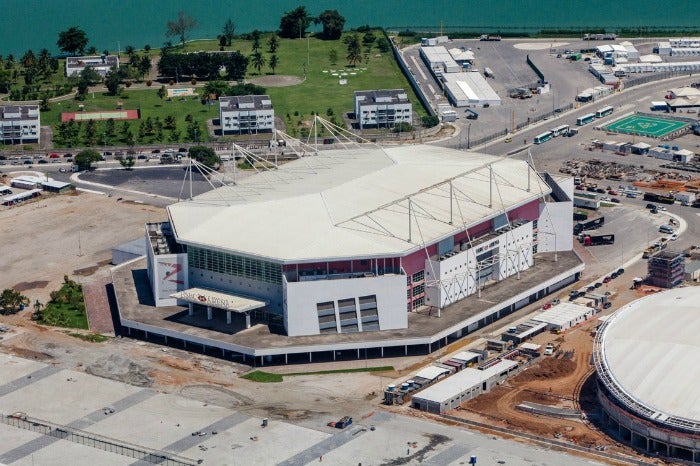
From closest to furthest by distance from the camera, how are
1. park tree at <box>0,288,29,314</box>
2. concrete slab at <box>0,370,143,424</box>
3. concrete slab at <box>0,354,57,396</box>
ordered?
concrete slab at <box>0,370,143,424</box> < concrete slab at <box>0,354,57,396</box> < park tree at <box>0,288,29,314</box>

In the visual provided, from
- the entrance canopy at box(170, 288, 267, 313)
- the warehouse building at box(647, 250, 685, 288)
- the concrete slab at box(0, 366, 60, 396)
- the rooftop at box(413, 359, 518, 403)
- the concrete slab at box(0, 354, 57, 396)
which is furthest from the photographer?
the warehouse building at box(647, 250, 685, 288)

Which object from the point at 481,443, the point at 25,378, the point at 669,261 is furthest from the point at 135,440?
the point at 669,261

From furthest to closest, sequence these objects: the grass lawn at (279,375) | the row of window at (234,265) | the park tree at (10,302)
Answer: the park tree at (10,302) → the row of window at (234,265) → the grass lawn at (279,375)

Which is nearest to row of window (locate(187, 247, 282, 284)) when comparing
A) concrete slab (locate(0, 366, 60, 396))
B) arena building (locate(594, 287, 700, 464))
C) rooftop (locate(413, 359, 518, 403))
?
concrete slab (locate(0, 366, 60, 396))

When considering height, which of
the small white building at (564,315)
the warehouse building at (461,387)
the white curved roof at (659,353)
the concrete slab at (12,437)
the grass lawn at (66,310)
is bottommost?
the concrete slab at (12,437)

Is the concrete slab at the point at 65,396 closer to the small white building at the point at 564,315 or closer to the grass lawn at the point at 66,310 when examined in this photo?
the grass lawn at the point at 66,310

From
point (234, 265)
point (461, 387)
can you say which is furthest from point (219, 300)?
point (461, 387)

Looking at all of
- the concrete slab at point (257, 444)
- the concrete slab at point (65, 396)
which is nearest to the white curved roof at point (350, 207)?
the concrete slab at point (65, 396)

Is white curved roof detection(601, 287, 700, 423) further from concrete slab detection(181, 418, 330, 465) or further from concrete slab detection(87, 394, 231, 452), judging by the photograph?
concrete slab detection(87, 394, 231, 452)
